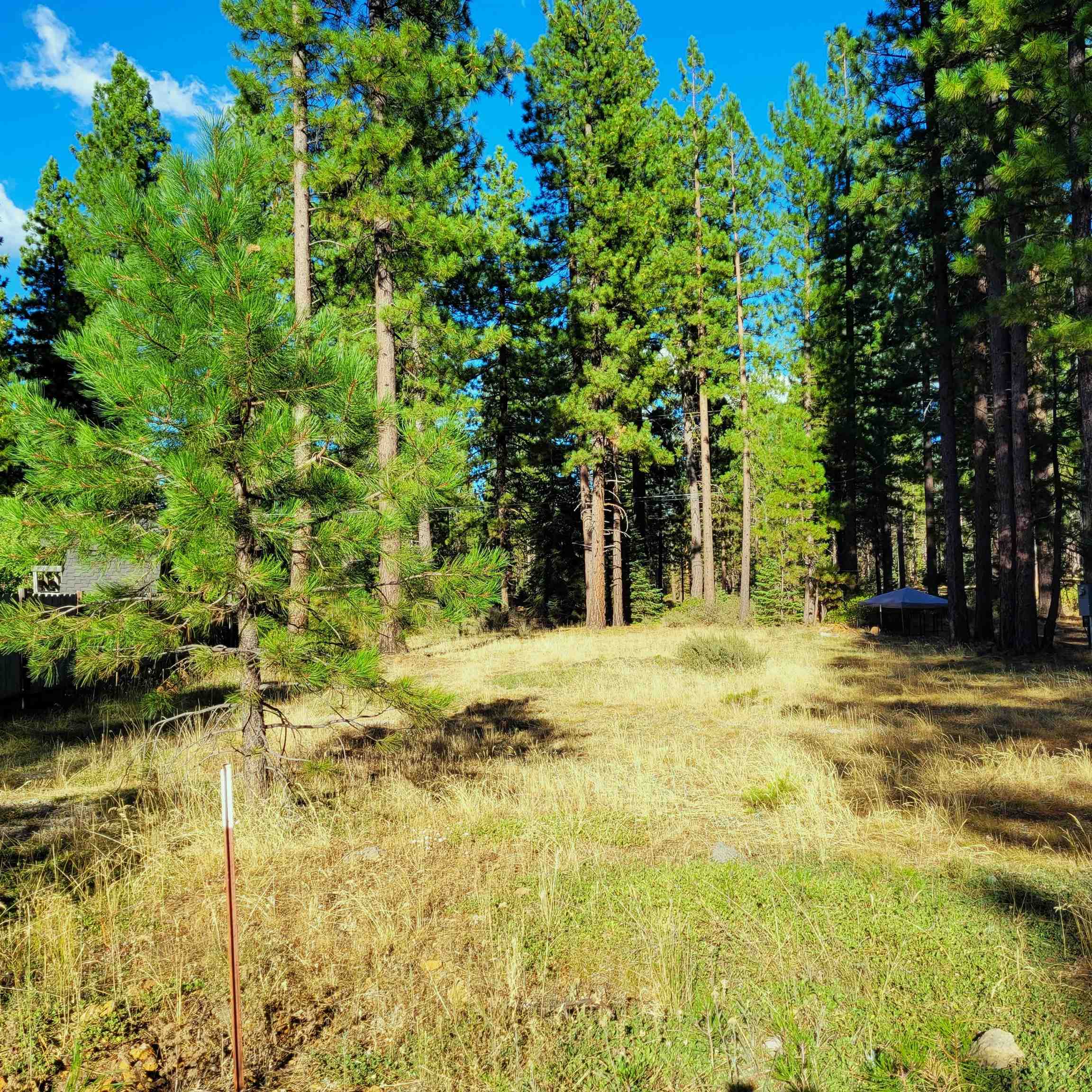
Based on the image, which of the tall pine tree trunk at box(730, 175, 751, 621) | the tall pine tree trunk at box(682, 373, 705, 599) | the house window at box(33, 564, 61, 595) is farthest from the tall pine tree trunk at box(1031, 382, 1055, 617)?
the house window at box(33, 564, 61, 595)

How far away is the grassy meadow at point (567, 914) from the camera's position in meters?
2.70

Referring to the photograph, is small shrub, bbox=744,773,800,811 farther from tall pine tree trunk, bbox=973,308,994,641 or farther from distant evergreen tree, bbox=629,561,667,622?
distant evergreen tree, bbox=629,561,667,622

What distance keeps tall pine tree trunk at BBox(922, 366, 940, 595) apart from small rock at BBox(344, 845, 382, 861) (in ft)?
81.6

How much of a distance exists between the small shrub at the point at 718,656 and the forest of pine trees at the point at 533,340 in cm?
471

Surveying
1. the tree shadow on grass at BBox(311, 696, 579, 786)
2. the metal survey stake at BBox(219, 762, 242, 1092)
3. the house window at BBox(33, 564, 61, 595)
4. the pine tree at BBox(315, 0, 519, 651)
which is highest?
the pine tree at BBox(315, 0, 519, 651)

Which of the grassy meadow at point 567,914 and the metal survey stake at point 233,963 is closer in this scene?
the metal survey stake at point 233,963

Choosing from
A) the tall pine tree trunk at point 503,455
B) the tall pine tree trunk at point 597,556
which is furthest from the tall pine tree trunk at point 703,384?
the tall pine tree trunk at point 503,455

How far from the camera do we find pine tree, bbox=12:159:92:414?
52.8 feet

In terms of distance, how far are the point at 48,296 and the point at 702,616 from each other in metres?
19.7

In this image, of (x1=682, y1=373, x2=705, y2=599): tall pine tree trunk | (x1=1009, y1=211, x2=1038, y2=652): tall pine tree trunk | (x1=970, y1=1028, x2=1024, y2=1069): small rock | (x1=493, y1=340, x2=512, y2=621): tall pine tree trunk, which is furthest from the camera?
(x1=682, y1=373, x2=705, y2=599): tall pine tree trunk

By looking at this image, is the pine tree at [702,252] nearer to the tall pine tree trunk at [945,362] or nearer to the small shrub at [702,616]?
the small shrub at [702,616]

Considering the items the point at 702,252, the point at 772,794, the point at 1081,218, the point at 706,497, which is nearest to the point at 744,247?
the point at 702,252

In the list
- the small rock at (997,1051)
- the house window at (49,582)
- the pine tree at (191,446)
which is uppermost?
the pine tree at (191,446)

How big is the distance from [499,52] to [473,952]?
1480cm
